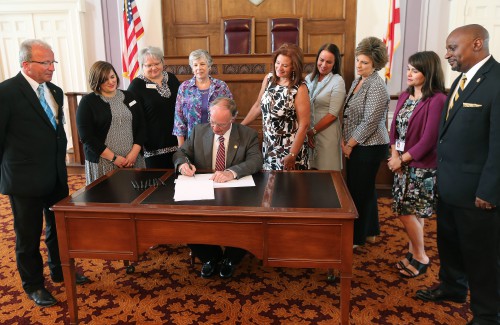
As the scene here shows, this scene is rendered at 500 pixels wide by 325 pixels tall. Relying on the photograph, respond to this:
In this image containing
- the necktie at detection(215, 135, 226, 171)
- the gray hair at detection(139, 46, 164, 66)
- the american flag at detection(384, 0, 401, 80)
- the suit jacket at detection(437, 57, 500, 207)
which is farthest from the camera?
the american flag at detection(384, 0, 401, 80)

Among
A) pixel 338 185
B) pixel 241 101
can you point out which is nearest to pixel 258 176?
pixel 338 185

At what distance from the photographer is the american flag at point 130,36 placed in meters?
5.82

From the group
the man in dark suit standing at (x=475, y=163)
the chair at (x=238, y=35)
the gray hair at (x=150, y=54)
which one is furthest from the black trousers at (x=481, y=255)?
the chair at (x=238, y=35)

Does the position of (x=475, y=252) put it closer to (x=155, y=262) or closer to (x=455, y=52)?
(x=455, y=52)

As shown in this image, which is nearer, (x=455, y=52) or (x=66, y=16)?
(x=455, y=52)

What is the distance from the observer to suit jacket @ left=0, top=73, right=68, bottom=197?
2.37 m

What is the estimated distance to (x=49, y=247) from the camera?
2764 mm

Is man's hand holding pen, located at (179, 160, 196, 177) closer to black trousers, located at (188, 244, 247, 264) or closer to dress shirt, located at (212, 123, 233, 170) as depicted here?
dress shirt, located at (212, 123, 233, 170)

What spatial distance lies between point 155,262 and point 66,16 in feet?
15.9

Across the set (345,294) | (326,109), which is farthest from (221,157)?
(345,294)

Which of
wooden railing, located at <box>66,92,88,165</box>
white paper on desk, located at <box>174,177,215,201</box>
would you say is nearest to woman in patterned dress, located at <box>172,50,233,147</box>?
white paper on desk, located at <box>174,177,215,201</box>

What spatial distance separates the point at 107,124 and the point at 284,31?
3.71m

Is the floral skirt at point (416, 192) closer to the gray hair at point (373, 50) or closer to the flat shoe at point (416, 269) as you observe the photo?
the flat shoe at point (416, 269)

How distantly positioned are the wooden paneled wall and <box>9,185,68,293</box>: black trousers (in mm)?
4119
